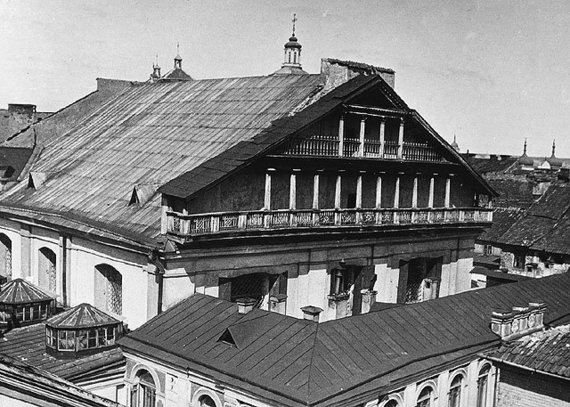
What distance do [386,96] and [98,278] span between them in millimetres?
14259

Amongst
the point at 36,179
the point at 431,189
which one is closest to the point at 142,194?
the point at 36,179

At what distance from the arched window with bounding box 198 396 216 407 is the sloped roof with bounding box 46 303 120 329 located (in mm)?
5119

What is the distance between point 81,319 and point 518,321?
1543 cm

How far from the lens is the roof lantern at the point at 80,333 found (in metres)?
23.9

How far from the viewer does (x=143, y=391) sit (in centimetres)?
2331

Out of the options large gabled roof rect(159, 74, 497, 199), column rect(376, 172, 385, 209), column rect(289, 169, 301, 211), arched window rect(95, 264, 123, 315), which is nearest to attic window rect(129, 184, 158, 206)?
arched window rect(95, 264, 123, 315)

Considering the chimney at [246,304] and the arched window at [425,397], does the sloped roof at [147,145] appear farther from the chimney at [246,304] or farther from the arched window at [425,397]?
the arched window at [425,397]

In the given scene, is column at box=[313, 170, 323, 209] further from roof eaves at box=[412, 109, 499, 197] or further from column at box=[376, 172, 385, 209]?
roof eaves at box=[412, 109, 499, 197]

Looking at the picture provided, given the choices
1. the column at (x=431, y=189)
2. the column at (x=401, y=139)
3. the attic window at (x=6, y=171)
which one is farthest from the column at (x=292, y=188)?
the attic window at (x=6, y=171)

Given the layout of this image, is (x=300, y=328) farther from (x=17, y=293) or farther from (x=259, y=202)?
(x=17, y=293)

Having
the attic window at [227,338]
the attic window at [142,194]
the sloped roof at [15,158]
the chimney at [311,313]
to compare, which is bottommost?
the attic window at [227,338]

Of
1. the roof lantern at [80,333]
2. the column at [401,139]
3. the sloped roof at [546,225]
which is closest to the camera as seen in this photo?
the roof lantern at [80,333]

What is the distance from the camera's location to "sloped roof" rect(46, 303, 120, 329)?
24.0 metres

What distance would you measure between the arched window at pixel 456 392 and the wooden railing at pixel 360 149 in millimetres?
10207
